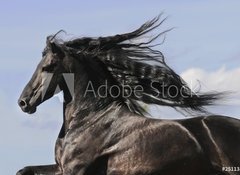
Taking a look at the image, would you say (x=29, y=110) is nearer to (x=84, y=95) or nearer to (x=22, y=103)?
(x=22, y=103)

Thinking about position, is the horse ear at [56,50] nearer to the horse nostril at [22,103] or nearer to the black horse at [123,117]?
the black horse at [123,117]

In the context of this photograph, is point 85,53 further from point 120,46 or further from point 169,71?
point 169,71

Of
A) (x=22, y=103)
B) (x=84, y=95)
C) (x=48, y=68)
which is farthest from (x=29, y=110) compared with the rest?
(x=84, y=95)

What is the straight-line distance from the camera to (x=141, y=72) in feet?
30.0

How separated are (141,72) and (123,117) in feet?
2.63

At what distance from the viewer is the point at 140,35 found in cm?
929

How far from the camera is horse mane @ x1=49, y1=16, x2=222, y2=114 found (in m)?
9.05

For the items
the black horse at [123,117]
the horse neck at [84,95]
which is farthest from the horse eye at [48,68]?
the horse neck at [84,95]

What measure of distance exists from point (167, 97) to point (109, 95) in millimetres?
725

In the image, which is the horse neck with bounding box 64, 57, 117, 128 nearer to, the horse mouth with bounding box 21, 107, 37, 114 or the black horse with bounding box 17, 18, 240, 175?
the black horse with bounding box 17, 18, 240, 175

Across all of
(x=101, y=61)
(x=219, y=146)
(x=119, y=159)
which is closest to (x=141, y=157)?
(x=119, y=159)

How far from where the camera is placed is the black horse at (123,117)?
26.8ft

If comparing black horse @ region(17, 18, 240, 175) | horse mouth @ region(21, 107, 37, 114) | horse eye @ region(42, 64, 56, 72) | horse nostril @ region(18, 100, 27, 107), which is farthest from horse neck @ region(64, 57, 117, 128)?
horse nostril @ region(18, 100, 27, 107)

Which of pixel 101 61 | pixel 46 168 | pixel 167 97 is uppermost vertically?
pixel 101 61
